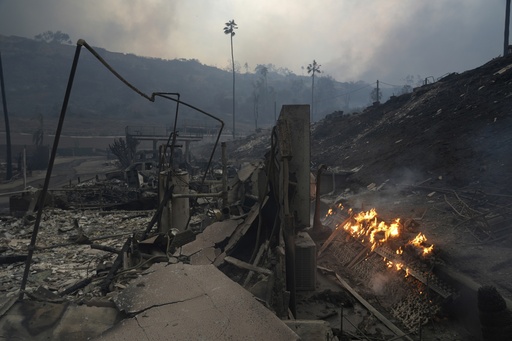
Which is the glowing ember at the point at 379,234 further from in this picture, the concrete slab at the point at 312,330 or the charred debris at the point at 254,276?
the concrete slab at the point at 312,330

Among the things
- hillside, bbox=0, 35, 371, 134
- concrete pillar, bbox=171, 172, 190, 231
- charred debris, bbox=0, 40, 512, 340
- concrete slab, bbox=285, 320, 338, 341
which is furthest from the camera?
hillside, bbox=0, 35, 371, 134

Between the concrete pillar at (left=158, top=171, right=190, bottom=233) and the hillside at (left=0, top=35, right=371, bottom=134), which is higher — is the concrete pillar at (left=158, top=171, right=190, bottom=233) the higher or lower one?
the lower one

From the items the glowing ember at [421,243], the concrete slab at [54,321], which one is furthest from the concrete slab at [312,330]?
the glowing ember at [421,243]

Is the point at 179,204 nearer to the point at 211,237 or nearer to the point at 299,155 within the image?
the point at 211,237

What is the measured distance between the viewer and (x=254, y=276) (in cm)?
391

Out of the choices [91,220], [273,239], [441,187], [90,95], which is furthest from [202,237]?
[90,95]

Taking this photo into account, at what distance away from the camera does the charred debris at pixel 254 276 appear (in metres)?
2.27

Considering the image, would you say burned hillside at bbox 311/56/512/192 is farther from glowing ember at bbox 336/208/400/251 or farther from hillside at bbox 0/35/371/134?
hillside at bbox 0/35/371/134

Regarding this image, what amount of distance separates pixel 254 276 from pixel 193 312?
1.61m

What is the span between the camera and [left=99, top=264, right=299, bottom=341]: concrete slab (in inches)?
83.5

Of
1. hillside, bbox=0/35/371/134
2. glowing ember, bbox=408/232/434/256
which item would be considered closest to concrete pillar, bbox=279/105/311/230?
glowing ember, bbox=408/232/434/256

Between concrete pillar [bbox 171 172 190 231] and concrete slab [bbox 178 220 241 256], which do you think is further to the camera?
concrete pillar [bbox 171 172 190 231]

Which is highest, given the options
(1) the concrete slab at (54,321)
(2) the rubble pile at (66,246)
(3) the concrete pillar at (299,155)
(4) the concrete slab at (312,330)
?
(3) the concrete pillar at (299,155)

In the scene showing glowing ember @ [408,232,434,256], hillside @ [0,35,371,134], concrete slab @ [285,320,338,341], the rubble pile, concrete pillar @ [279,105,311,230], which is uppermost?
hillside @ [0,35,371,134]
